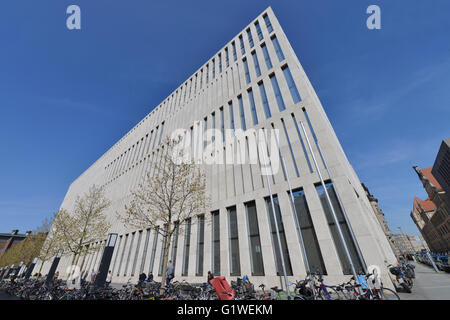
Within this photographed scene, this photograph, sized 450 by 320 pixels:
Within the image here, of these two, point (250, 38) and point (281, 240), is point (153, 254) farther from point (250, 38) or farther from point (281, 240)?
point (250, 38)

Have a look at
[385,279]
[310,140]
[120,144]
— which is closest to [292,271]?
[385,279]

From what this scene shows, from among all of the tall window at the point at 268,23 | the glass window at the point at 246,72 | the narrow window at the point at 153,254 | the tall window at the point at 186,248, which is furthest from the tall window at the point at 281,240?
Answer: the tall window at the point at 268,23

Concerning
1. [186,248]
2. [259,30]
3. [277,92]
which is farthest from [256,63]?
[186,248]

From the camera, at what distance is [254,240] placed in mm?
13914

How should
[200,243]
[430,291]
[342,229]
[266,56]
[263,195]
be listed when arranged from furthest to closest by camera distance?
1. [266,56]
2. [200,243]
3. [263,195]
4. [342,229]
5. [430,291]

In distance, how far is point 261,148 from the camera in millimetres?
15617

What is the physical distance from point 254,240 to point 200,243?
18.1 feet

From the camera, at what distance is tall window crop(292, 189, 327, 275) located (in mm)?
11030

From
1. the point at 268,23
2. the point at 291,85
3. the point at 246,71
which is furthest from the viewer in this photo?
the point at 268,23

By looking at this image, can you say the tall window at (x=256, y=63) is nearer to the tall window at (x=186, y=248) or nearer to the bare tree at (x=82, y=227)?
the tall window at (x=186, y=248)
